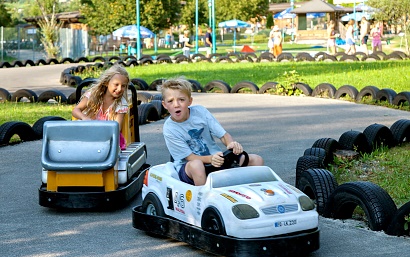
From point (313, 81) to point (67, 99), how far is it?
21.9ft

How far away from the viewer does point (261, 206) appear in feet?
15.3

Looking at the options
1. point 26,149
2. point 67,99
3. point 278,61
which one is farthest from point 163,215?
point 278,61

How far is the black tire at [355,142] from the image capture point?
797cm

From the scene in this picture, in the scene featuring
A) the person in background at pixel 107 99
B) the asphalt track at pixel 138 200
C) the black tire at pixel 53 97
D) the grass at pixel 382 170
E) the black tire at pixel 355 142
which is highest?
the person in background at pixel 107 99

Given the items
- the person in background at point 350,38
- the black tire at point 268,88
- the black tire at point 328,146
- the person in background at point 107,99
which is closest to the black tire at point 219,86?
the black tire at point 268,88

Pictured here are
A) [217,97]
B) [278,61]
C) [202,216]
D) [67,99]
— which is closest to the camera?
[202,216]

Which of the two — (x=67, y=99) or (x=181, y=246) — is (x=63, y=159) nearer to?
(x=181, y=246)

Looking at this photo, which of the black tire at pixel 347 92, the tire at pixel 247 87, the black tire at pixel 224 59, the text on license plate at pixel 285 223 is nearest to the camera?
the text on license plate at pixel 285 223

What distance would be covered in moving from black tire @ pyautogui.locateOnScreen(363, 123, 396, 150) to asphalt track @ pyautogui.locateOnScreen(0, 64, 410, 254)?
2.60 ft

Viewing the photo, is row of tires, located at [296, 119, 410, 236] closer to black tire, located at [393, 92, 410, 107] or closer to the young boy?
the young boy

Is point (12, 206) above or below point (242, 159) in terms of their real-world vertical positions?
below

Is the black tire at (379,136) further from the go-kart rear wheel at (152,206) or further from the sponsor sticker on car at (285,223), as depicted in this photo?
the sponsor sticker on car at (285,223)

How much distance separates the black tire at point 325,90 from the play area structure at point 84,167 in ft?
31.9

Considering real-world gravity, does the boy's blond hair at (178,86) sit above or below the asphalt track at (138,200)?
above
